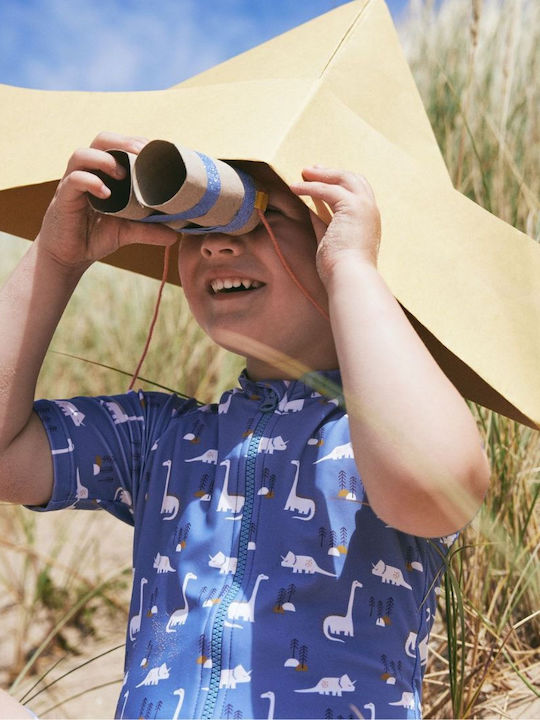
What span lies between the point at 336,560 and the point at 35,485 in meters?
0.60

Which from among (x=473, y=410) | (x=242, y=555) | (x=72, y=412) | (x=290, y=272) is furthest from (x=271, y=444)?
(x=473, y=410)

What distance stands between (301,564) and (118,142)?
795 mm

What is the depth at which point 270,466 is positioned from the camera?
5.10 ft

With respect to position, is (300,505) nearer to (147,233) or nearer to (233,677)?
(233,677)

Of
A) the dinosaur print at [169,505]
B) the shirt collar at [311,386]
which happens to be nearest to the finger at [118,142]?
the shirt collar at [311,386]

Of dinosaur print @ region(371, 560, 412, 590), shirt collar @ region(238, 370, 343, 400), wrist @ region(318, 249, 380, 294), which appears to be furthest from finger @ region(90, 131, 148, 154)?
dinosaur print @ region(371, 560, 412, 590)

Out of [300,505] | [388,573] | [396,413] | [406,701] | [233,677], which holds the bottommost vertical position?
[406,701]

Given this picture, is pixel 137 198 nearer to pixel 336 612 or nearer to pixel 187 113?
pixel 187 113

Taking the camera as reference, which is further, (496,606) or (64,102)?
(496,606)

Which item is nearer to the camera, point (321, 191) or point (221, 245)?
point (321, 191)

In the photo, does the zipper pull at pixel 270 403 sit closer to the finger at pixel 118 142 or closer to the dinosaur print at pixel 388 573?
the dinosaur print at pixel 388 573

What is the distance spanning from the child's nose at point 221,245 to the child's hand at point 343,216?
0.67 ft

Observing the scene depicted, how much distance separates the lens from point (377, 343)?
4.33ft

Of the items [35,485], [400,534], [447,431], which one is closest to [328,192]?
[447,431]
